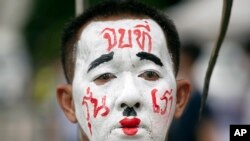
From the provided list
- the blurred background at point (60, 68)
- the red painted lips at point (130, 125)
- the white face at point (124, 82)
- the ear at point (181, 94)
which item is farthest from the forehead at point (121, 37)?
the blurred background at point (60, 68)

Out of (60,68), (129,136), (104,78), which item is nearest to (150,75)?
(104,78)

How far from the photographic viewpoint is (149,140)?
4.30m

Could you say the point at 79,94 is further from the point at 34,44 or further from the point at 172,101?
the point at 34,44

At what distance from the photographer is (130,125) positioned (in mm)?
4254

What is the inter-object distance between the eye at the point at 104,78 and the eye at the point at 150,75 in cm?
12

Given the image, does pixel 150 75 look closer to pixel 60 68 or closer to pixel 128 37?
pixel 128 37

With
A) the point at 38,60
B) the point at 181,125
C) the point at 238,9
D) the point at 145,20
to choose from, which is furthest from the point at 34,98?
the point at 145,20

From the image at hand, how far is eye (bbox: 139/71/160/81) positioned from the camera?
439cm

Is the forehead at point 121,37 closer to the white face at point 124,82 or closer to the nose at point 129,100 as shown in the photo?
the white face at point 124,82

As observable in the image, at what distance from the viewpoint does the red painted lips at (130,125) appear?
13.9 ft

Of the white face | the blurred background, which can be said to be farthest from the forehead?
the blurred background

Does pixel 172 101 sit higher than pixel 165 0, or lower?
lower

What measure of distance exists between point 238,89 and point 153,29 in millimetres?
3631

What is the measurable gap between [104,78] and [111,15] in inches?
10.9
